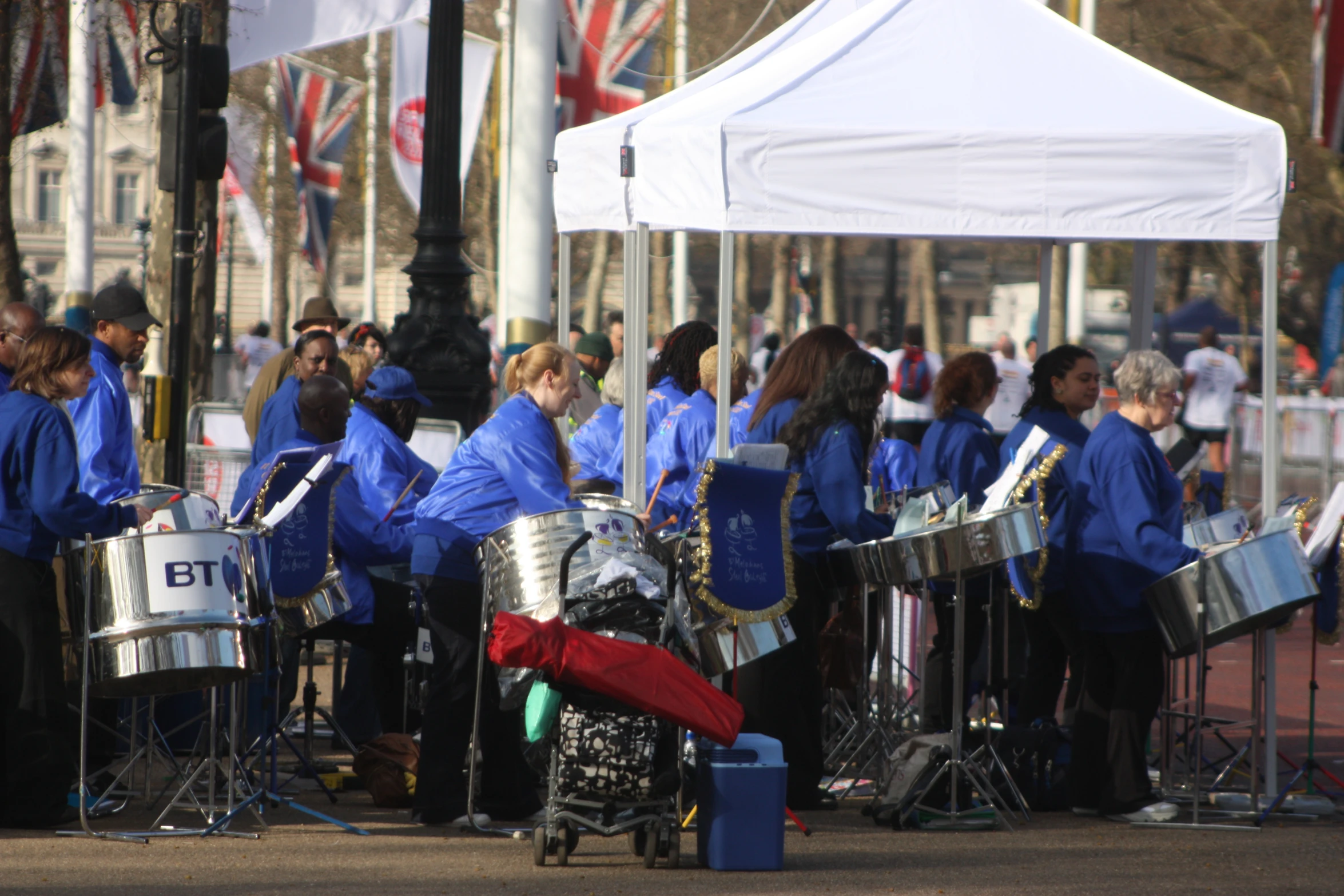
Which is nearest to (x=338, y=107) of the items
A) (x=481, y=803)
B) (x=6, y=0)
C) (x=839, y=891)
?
(x=6, y=0)

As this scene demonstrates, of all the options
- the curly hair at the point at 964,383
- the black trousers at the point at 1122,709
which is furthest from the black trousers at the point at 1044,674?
the curly hair at the point at 964,383

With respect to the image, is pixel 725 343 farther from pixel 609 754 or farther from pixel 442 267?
pixel 442 267

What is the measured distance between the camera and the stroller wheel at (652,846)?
5754 millimetres

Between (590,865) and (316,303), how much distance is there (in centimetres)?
586

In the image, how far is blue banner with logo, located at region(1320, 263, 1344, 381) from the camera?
50.7ft

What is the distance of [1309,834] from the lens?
6.50m

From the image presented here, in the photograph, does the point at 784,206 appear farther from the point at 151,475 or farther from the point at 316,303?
the point at 151,475

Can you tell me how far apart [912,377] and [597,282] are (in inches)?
918

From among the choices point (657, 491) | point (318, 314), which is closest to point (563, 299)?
point (318, 314)

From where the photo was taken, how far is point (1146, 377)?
261 inches

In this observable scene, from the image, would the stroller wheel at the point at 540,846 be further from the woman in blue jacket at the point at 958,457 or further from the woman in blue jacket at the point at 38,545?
the woman in blue jacket at the point at 958,457

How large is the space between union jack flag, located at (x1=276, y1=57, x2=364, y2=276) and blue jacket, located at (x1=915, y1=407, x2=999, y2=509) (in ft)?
39.0

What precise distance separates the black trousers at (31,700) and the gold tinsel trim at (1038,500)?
10.9ft

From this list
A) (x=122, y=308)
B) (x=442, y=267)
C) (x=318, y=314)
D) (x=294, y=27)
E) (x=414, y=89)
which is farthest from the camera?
(x=414, y=89)
